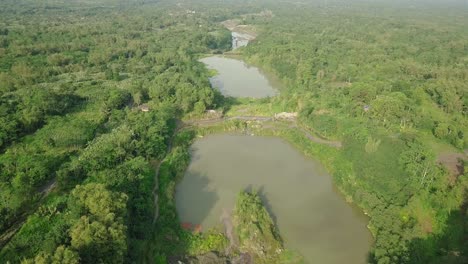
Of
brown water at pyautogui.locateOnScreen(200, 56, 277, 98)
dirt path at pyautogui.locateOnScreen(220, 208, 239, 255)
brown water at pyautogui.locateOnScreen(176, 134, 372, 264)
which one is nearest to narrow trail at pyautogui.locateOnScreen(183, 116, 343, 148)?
brown water at pyautogui.locateOnScreen(176, 134, 372, 264)

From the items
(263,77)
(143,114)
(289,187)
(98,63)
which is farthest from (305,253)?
(98,63)

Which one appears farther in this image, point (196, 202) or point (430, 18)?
point (430, 18)

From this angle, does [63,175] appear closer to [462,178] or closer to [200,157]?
[200,157]

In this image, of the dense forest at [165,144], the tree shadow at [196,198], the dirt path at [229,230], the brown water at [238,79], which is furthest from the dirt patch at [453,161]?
the brown water at [238,79]

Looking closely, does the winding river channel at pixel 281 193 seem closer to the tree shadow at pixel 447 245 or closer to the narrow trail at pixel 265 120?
the narrow trail at pixel 265 120

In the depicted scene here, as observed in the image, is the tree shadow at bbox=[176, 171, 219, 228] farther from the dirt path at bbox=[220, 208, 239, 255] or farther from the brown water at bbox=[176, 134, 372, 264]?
the dirt path at bbox=[220, 208, 239, 255]

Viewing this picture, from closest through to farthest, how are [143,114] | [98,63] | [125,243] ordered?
[125,243] < [143,114] < [98,63]

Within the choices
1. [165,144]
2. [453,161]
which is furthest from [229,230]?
[453,161]
